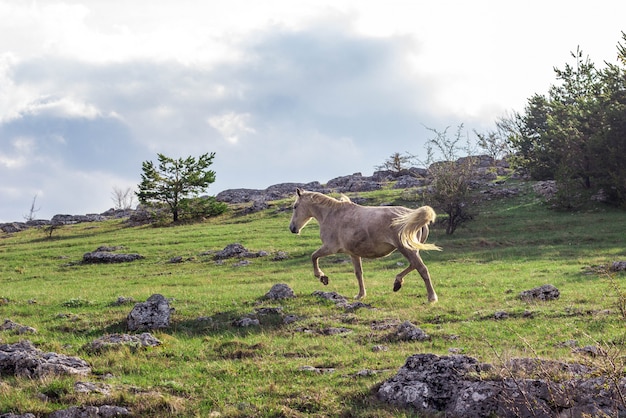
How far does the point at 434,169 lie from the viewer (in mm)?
46500

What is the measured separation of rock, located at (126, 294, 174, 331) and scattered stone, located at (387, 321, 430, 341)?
6.04 m

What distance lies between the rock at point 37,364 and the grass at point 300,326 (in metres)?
0.36

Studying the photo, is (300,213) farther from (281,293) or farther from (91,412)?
(91,412)

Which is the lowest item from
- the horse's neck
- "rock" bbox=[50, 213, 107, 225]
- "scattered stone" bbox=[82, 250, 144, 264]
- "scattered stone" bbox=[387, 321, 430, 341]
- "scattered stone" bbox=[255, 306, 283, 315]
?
"scattered stone" bbox=[387, 321, 430, 341]

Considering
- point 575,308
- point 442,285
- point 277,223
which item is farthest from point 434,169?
point 575,308

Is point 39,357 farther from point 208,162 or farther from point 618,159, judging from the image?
point 208,162

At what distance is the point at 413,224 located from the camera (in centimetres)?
1662

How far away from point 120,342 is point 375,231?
25.8ft

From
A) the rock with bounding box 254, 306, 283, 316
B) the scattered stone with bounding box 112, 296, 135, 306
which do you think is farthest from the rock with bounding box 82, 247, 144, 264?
the rock with bounding box 254, 306, 283, 316

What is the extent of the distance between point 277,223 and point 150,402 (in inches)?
1789

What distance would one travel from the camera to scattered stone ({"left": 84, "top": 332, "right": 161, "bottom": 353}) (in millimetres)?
12281

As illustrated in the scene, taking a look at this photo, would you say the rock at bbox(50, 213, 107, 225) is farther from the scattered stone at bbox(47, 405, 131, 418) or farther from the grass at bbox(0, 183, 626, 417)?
the scattered stone at bbox(47, 405, 131, 418)

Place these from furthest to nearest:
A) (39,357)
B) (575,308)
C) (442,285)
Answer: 1. (442,285)
2. (575,308)
3. (39,357)

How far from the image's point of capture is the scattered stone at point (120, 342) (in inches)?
484
